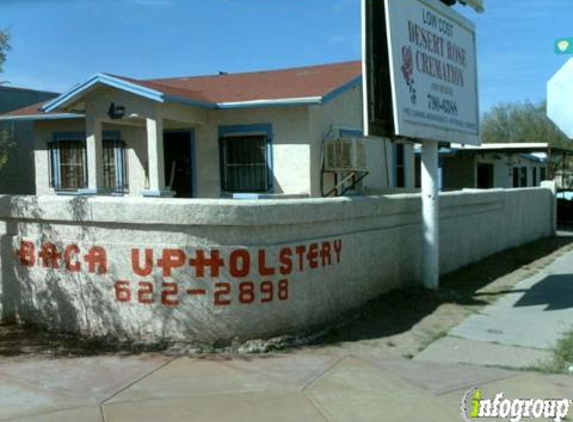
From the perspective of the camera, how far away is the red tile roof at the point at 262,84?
14.3 meters

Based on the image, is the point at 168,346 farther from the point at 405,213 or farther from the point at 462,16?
the point at 462,16

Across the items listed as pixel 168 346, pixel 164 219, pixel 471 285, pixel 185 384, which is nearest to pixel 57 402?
pixel 185 384

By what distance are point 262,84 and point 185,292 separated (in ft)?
33.6

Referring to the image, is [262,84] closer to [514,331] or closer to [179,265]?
[514,331]

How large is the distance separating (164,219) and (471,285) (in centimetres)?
564

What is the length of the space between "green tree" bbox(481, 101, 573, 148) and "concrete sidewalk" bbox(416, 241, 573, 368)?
42.9m

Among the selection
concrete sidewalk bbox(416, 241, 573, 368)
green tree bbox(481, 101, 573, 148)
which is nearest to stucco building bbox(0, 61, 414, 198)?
concrete sidewalk bbox(416, 241, 573, 368)

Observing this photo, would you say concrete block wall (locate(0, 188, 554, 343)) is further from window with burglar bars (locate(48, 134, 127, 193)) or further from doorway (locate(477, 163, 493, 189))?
doorway (locate(477, 163, 493, 189))

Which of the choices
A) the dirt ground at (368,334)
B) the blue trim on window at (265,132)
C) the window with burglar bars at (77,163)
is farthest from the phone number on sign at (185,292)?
the window with burglar bars at (77,163)

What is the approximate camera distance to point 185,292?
658cm

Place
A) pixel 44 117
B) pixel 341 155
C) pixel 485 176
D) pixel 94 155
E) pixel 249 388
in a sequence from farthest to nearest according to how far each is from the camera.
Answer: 1. pixel 485 176
2. pixel 44 117
3. pixel 94 155
4. pixel 341 155
5. pixel 249 388

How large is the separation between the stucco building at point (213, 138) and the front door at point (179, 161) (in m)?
0.02

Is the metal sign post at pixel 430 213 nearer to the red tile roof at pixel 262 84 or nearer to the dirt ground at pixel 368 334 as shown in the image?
the dirt ground at pixel 368 334

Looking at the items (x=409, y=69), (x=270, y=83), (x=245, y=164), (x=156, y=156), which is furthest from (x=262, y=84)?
(x=409, y=69)
